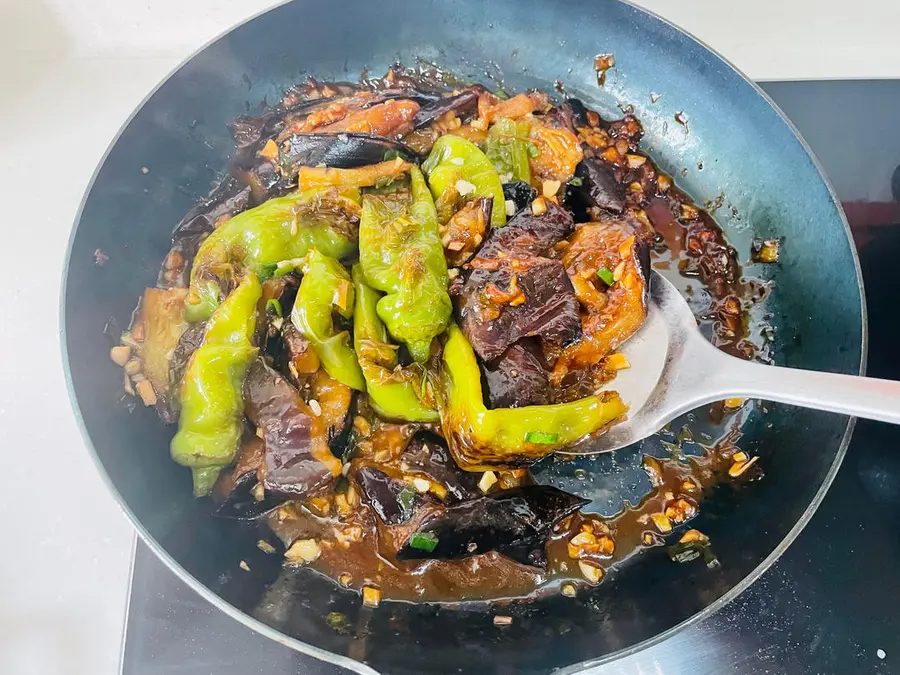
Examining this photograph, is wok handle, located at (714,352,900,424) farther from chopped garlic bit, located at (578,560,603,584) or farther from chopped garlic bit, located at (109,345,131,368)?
chopped garlic bit, located at (109,345,131,368)

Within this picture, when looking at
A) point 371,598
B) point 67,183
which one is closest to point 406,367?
point 371,598

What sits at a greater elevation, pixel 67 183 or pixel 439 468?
pixel 67 183

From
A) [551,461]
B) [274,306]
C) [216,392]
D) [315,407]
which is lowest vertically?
[551,461]

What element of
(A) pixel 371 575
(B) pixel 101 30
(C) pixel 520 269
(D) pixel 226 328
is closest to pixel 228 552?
(A) pixel 371 575

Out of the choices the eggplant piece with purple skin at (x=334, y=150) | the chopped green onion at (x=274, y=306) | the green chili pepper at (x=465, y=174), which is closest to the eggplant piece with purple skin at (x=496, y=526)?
the chopped green onion at (x=274, y=306)

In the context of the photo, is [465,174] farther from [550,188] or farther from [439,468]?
[439,468]

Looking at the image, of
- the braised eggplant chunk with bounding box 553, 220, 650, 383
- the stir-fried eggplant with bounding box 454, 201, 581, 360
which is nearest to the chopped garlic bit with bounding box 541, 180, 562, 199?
the braised eggplant chunk with bounding box 553, 220, 650, 383

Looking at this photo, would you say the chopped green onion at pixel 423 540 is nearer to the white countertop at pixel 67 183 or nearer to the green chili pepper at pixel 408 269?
the green chili pepper at pixel 408 269
